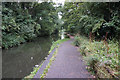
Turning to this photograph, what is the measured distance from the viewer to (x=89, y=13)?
622 cm

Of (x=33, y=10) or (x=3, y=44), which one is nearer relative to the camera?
(x=3, y=44)

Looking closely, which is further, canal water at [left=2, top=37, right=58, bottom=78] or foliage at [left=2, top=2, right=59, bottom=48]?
foliage at [left=2, top=2, right=59, bottom=48]

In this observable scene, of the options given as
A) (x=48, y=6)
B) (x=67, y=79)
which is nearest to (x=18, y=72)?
(x=67, y=79)

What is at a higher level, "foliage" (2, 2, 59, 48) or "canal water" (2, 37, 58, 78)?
"foliage" (2, 2, 59, 48)

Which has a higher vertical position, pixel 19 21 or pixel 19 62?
pixel 19 21

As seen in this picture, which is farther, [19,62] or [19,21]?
[19,21]

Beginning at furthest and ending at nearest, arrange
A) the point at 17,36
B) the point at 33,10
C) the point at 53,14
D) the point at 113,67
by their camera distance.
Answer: the point at 53,14 → the point at 33,10 → the point at 17,36 → the point at 113,67

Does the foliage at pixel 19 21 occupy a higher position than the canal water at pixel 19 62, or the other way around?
the foliage at pixel 19 21

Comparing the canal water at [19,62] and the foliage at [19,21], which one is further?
the foliage at [19,21]

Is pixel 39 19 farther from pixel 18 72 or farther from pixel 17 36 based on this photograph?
pixel 18 72

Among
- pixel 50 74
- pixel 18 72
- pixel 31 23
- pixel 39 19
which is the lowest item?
pixel 18 72

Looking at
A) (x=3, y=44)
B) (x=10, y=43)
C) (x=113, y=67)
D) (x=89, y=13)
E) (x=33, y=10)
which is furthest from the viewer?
(x=33, y=10)

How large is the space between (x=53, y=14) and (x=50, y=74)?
2129 centimetres

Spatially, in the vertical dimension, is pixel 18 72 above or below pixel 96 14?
below
